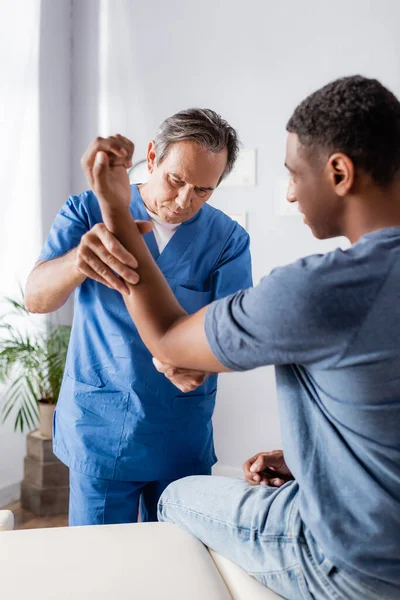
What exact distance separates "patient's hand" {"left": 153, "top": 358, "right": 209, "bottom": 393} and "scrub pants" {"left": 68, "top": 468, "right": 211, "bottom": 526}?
0.44 meters

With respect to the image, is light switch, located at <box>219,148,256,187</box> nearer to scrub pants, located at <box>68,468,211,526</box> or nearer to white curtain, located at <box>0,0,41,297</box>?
white curtain, located at <box>0,0,41,297</box>

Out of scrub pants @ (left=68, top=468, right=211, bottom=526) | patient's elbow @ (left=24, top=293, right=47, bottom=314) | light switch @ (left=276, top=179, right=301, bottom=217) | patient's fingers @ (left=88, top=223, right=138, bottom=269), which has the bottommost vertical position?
scrub pants @ (left=68, top=468, right=211, bottom=526)

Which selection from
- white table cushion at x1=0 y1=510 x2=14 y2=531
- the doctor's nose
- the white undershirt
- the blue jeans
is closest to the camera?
the blue jeans

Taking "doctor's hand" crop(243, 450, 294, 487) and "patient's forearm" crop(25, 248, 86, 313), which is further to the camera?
"patient's forearm" crop(25, 248, 86, 313)

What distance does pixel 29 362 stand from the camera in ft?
8.50

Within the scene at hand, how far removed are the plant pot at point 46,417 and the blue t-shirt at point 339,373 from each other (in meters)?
1.99

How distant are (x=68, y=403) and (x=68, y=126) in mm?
2296

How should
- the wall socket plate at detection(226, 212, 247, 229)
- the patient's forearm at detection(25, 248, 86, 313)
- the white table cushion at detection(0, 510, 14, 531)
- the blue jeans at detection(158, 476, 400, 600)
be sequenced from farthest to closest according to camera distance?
the wall socket plate at detection(226, 212, 247, 229)
the patient's forearm at detection(25, 248, 86, 313)
the white table cushion at detection(0, 510, 14, 531)
the blue jeans at detection(158, 476, 400, 600)

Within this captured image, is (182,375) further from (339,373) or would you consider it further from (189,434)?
(189,434)

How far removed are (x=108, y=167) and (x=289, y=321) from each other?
1.33 feet

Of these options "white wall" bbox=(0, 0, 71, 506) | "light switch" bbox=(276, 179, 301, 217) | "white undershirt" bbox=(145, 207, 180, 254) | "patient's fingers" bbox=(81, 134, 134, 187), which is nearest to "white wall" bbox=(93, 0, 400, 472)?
"light switch" bbox=(276, 179, 301, 217)

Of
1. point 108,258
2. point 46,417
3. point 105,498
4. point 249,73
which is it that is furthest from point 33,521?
point 249,73

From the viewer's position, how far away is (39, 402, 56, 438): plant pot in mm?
2646

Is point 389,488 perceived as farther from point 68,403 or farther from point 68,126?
point 68,126
